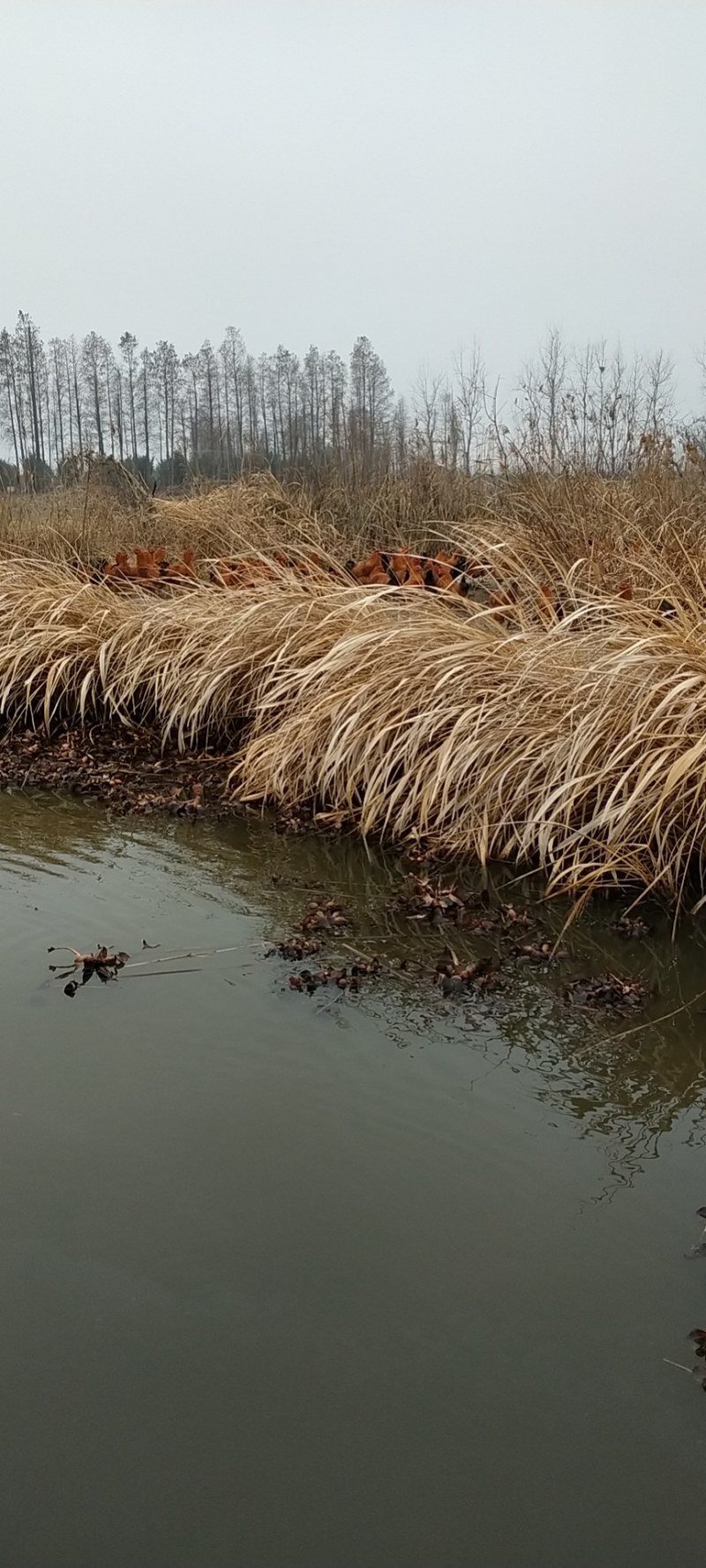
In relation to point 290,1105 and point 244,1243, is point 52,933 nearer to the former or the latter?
point 290,1105

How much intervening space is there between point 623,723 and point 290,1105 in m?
2.03

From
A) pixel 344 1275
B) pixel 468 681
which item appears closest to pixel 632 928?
pixel 468 681

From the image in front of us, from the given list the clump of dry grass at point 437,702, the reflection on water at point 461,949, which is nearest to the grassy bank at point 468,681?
the clump of dry grass at point 437,702

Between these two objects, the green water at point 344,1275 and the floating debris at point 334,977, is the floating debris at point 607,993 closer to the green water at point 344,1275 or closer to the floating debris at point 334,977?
the green water at point 344,1275

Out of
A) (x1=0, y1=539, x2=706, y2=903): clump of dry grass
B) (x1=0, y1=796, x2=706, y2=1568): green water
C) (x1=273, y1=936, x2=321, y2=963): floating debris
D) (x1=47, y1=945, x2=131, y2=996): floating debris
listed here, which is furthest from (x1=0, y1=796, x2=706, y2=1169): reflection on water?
(x1=47, y1=945, x2=131, y2=996): floating debris

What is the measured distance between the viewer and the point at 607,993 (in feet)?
9.53

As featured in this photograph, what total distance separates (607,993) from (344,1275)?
134 cm

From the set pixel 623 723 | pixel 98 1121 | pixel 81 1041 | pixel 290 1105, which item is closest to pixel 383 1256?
pixel 290 1105

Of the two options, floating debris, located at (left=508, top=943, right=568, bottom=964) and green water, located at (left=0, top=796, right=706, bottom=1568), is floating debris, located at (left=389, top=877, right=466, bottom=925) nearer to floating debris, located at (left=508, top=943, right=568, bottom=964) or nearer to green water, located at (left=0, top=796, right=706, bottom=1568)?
floating debris, located at (left=508, top=943, right=568, bottom=964)

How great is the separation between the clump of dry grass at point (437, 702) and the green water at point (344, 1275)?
0.77m

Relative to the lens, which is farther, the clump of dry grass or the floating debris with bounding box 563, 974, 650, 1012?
the clump of dry grass

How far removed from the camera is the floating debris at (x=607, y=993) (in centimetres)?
288

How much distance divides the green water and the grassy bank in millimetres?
864

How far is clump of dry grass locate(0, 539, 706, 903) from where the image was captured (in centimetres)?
370
